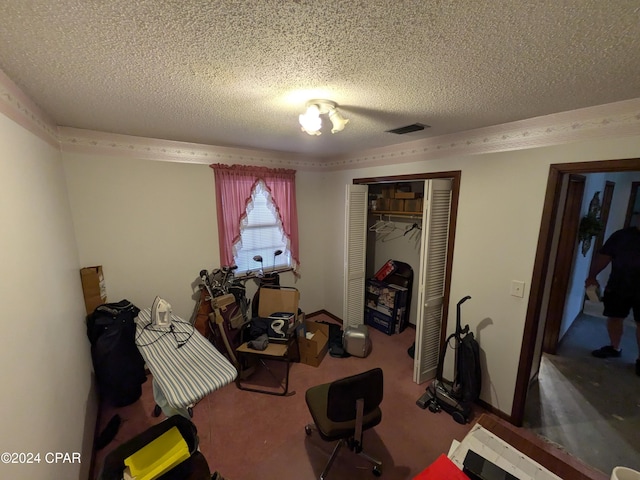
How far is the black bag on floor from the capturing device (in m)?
2.05

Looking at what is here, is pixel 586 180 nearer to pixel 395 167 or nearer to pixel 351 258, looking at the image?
pixel 395 167

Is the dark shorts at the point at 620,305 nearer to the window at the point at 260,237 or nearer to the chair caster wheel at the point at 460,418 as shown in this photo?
the chair caster wheel at the point at 460,418

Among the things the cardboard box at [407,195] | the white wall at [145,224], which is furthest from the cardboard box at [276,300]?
the cardboard box at [407,195]

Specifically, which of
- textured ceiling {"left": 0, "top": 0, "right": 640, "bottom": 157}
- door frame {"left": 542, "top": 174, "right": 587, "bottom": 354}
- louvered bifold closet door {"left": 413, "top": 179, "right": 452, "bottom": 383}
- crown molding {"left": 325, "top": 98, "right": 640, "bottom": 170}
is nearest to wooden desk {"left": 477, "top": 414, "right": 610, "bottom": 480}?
louvered bifold closet door {"left": 413, "top": 179, "right": 452, "bottom": 383}

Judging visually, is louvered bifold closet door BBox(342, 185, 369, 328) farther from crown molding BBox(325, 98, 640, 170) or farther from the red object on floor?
the red object on floor

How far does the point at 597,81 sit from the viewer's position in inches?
47.3

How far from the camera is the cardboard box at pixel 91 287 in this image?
2.19 meters

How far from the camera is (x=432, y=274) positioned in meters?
2.39

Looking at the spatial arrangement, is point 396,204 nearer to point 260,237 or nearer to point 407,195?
point 407,195

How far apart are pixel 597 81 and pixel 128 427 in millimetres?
3708

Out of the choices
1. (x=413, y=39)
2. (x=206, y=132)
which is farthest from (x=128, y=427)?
(x=413, y=39)

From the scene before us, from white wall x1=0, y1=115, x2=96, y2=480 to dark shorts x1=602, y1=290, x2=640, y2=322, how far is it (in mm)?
4701

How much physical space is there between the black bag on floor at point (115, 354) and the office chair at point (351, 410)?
5.18ft

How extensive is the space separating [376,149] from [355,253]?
1.25 m
